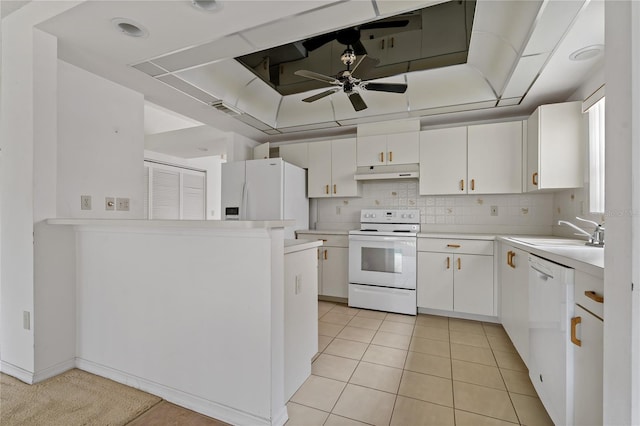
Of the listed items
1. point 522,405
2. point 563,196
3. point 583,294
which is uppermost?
point 563,196

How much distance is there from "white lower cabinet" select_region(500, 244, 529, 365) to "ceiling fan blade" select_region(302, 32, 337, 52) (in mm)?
2299

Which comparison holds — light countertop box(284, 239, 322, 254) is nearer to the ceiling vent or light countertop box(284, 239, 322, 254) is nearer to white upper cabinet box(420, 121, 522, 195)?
the ceiling vent

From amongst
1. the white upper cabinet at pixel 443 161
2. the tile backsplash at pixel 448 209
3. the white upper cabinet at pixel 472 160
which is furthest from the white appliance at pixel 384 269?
the white upper cabinet at pixel 472 160

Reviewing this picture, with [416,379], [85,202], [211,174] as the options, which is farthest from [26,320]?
[211,174]

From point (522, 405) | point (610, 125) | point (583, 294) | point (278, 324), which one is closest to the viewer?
point (610, 125)

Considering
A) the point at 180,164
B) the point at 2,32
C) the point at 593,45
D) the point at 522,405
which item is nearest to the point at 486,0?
the point at 593,45

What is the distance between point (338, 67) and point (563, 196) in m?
2.62

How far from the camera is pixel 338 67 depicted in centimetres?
294

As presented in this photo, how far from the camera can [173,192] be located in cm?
568

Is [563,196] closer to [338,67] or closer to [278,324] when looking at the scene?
[338,67]

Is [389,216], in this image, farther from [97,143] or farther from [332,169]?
[97,143]

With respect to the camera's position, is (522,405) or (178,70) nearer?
(522,405)

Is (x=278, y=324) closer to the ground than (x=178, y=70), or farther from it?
closer to the ground

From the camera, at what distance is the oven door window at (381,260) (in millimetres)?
3211
